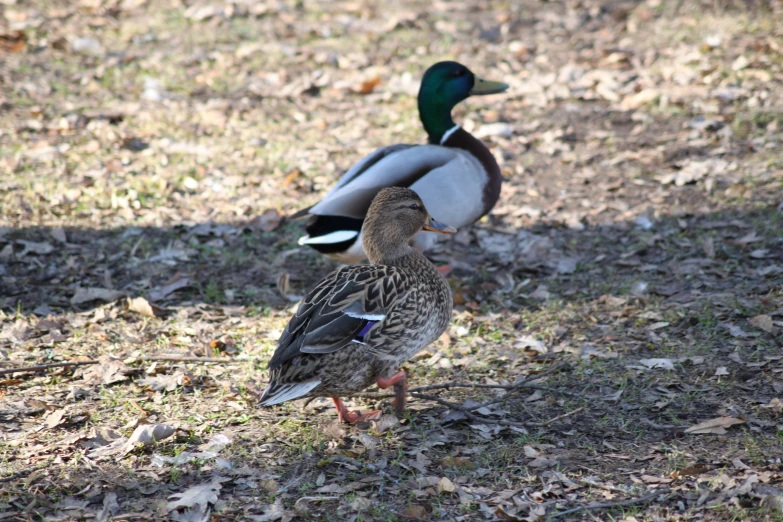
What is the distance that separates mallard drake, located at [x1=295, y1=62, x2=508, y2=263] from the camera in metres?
4.86

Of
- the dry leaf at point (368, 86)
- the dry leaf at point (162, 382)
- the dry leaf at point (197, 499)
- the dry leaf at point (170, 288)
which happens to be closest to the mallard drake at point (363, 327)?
the dry leaf at point (197, 499)

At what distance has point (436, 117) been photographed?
5820mm

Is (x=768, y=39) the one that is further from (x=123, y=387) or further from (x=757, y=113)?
(x=123, y=387)

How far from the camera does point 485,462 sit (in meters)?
3.25

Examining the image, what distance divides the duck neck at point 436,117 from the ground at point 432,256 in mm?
730

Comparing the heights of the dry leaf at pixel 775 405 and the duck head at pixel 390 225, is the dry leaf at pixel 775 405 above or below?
below

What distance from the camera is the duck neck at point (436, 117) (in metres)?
5.80

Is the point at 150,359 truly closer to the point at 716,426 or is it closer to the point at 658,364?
the point at 658,364

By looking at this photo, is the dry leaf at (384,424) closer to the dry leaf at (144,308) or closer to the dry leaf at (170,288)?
the dry leaf at (144,308)

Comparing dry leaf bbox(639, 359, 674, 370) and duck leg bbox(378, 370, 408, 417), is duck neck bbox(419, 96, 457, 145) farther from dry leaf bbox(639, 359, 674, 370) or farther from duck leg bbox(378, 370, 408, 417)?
duck leg bbox(378, 370, 408, 417)

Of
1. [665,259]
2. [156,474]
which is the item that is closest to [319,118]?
[665,259]

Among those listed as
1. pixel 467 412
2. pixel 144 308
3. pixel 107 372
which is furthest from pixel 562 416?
pixel 144 308

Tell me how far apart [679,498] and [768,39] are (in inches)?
258

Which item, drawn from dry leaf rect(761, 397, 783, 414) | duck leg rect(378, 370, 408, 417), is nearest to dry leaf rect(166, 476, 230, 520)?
duck leg rect(378, 370, 408, 417)
